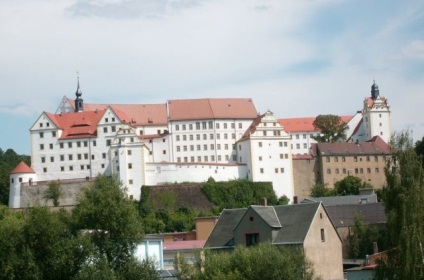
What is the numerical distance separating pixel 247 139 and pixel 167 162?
9399 millimetres

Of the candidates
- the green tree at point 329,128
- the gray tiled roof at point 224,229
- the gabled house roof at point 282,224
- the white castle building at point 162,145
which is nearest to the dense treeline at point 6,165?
the white castle building at point 162,145

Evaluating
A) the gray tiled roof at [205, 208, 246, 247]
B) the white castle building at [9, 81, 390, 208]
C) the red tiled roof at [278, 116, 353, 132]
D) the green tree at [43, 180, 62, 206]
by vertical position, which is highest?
the red tiled roof at [278, 116, 353, 132]

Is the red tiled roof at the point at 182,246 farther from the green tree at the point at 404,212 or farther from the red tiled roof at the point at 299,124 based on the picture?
the red tiled roof at the point at 299,124

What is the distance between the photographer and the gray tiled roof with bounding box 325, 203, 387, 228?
66.6 meters

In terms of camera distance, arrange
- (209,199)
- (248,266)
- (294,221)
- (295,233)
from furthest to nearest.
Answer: (209,199)
(294,221)
(295,233)
(248,266)

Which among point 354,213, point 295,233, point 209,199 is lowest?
point 295,233

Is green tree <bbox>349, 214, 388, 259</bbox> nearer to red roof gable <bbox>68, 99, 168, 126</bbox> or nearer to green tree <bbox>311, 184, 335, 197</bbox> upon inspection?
green tree <bbox>311, 184, 335, 197</bbox>

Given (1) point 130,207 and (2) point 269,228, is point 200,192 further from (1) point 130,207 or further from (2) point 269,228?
(1) point 130,207

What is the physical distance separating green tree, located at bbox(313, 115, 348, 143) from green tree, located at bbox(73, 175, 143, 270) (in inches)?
3187

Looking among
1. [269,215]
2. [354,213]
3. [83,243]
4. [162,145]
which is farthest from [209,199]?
[83,243]

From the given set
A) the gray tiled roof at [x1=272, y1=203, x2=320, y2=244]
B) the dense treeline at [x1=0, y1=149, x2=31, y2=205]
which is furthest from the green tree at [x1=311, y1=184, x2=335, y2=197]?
the gray tiled roof at [x1=272, y1=203, x2=320, y2=244]

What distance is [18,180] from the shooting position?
102m

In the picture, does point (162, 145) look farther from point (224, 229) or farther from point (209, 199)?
point (224, 229)

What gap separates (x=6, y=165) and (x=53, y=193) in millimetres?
27719
